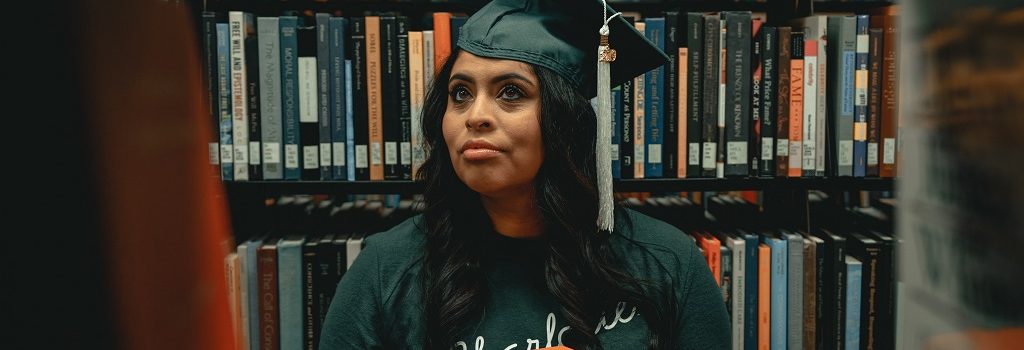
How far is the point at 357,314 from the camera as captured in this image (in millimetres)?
1007

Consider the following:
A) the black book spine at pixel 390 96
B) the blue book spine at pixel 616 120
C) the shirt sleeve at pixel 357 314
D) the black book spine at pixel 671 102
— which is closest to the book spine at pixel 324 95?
the black book spine at pixel 390 96

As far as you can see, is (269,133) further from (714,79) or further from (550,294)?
(714,79)

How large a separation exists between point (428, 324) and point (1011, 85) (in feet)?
3.04

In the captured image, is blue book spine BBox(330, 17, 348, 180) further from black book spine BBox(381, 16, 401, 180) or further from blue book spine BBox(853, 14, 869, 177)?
blue book spine BBox(853, 14, 869, 177)

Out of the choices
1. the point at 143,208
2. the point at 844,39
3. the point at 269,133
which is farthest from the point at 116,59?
the point at 844,39

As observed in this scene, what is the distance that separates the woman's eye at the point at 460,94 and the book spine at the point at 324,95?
37 centimetres

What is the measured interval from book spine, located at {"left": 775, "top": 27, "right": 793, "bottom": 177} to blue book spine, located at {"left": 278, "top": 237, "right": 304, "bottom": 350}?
0.99 metres

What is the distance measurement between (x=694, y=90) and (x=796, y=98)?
0.21m

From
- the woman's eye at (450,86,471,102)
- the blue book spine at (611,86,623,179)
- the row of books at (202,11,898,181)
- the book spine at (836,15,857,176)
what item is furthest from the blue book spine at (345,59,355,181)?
the book spine at (836,15,857,176)

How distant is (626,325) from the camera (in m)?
1.00

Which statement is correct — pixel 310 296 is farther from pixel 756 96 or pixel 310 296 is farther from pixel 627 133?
pixel 756 96

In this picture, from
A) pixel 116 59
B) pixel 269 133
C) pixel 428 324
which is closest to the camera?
pixel 116 59

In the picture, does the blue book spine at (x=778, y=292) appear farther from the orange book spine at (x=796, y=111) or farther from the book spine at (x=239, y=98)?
the book spine at (x=239, y=98)

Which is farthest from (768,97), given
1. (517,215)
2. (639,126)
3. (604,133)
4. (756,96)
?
(517,215)
